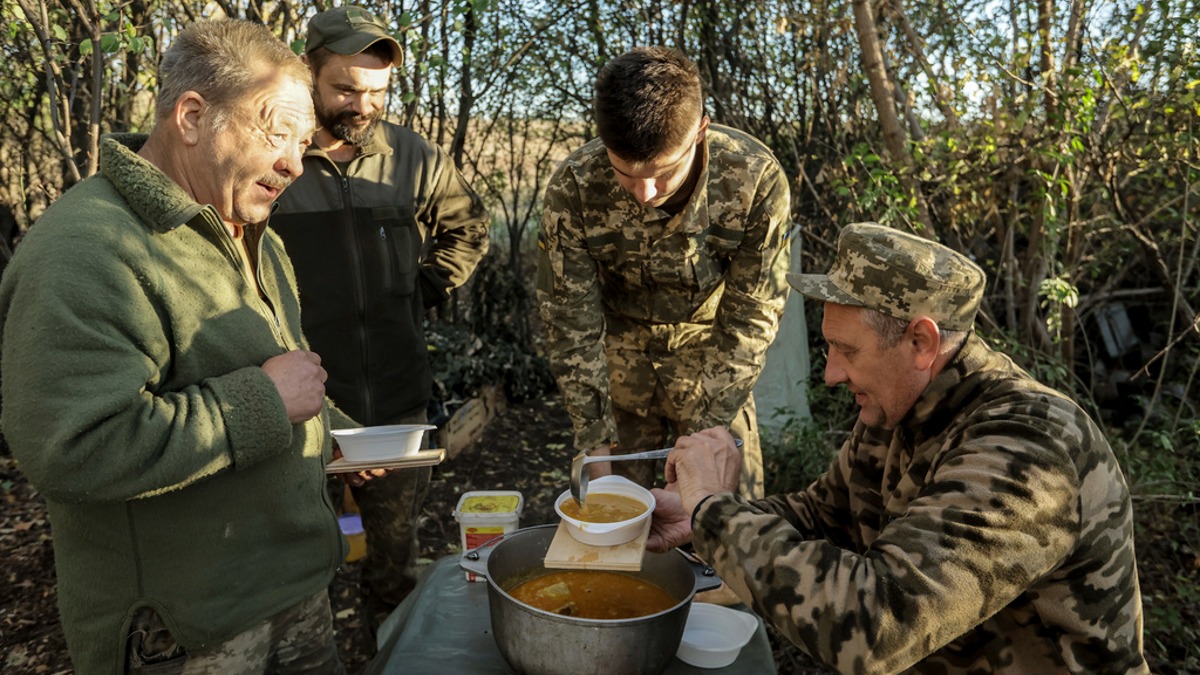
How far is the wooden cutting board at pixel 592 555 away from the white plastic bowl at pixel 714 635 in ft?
0.74

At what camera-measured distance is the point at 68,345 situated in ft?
5.00

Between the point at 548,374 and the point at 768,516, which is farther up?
the point at 768,516

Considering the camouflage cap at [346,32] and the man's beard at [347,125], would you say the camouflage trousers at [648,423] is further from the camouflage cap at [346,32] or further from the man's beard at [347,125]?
the camouflage cap at [346,32]

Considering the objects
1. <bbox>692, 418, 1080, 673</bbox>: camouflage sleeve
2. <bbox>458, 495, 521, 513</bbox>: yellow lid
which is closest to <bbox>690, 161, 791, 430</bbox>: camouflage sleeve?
<bbox>458, 495, 521, 513</bbox>: yellow lid

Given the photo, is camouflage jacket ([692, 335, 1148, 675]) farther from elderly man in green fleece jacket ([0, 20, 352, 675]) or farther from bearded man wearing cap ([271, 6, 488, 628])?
bearded man wearing cap ([271, 6, 488, 628])

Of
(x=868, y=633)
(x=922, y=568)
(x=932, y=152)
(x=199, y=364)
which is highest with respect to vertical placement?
(x=932, y=152)

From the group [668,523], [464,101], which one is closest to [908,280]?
[668,523]

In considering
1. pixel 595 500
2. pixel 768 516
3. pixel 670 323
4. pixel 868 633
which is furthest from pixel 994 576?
pixel 670 323

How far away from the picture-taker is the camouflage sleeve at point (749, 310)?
309 cm

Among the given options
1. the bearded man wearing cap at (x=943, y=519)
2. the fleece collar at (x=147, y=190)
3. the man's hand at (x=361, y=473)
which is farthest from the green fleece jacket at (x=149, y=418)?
the bearded man wearing cap at (x=943, y=519)

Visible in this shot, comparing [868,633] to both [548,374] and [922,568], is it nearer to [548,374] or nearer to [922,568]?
[922,568]

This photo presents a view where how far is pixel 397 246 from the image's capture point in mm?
3273

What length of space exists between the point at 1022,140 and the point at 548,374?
154 inches

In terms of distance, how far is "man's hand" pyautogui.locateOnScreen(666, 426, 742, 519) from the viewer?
193 centimetres
